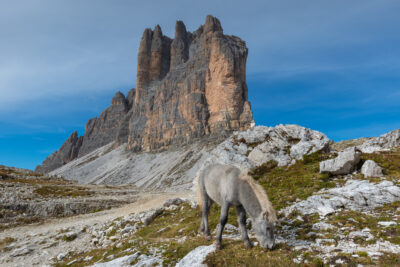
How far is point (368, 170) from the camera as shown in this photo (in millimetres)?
16062

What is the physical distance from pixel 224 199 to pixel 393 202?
31.7 feet

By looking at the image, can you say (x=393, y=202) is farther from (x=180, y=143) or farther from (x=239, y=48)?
(x=239, y=48)

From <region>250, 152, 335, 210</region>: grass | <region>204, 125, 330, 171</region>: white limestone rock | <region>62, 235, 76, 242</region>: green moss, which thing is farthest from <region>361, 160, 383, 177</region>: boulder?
<region>62, 235, 76, 242</region>: green moss

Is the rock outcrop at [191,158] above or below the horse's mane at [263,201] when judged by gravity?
above

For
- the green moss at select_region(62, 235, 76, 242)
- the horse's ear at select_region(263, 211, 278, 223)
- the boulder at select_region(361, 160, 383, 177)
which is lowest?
the green moss at select_region(62, 235, 76, 242)

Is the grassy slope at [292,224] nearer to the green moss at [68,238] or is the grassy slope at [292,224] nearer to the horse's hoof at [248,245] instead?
→ the horse's hoof at [248,245]

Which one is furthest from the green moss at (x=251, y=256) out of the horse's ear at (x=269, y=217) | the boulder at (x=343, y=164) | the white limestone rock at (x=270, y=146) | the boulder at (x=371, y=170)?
the white limestone rock at (x=270, y=146)

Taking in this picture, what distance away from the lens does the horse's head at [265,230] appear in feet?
25.9

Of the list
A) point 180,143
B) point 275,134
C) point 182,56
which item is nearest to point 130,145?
point 180,143

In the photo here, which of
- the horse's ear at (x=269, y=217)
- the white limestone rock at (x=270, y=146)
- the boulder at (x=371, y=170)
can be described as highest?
the white limestone rock at (x=270, y=146)

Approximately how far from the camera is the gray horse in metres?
7.96

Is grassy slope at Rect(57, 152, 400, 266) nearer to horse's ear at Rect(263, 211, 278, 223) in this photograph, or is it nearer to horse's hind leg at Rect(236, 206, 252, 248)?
horse's hind leg at Rect(236, 206, 252, 248)

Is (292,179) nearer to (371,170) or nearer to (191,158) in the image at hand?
(371,170)

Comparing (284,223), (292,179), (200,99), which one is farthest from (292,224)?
(200,99)
